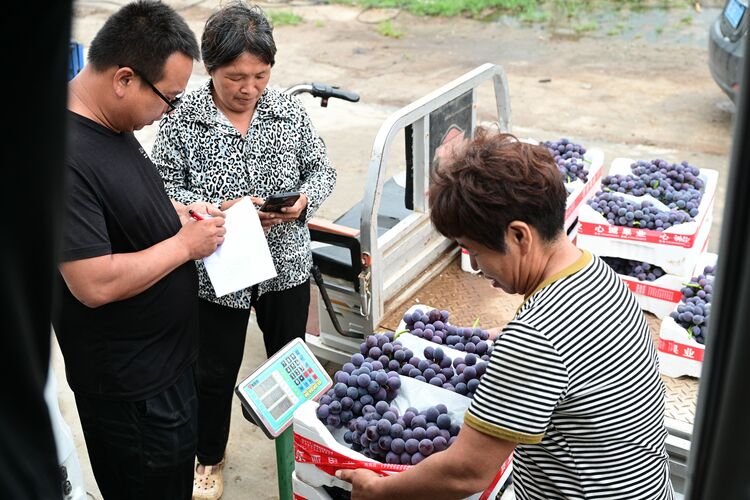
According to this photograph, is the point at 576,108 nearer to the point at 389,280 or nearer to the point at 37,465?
the point at 389,280

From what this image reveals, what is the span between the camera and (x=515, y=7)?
460 inches

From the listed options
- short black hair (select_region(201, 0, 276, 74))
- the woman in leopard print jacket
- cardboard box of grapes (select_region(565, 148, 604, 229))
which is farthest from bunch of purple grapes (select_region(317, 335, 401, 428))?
cardboard box of grapes (select_region(565, 148, 604, 229))

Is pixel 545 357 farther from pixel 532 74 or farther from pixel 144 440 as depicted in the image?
pixel 532 74

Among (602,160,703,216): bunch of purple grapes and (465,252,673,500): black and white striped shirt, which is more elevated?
(465,252,673,500): black and white striped shirt

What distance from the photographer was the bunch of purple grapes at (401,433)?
1.88 m

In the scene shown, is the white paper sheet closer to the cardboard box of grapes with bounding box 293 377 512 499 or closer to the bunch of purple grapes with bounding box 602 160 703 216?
the cardboard box of grapes with bounding box 293 377 512 499

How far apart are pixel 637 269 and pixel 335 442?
193 cm

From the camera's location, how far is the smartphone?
2.66 m

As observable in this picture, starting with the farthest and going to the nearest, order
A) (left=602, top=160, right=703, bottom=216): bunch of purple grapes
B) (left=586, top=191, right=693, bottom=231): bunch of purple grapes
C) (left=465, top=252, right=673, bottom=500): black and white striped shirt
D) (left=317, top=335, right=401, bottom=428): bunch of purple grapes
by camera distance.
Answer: (left=602, top=160, right=703, bottom=216): bunch of purple grapes → (left=586, top=191, right=693, bottom=231): bunch of purple grapes → (left=317, top=335, right=401, bottom=428): bunch of purple grapes → (left=465, top=252, right=673, bottom=500): black and white striped shirt

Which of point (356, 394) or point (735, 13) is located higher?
point (356, 394)

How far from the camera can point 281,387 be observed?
2209 millimetres

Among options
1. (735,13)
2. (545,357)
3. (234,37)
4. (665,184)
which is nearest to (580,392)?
(545,357)

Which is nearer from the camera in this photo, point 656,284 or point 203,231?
point 203,231

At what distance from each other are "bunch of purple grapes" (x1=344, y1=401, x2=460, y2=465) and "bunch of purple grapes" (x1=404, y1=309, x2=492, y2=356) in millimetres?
320
